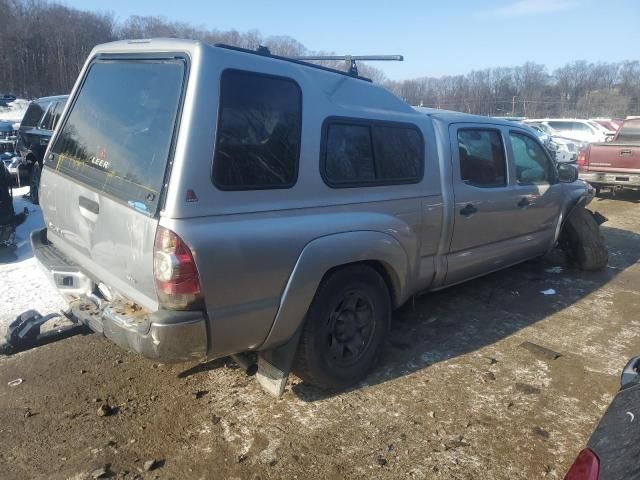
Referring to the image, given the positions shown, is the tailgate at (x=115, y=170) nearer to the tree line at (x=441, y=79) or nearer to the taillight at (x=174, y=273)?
the taillight at (x=174, y=273)

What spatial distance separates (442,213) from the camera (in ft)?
12.8

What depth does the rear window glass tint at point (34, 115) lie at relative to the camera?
34.7 feet

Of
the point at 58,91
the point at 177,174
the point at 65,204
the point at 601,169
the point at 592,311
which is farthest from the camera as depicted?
the point at 58,91

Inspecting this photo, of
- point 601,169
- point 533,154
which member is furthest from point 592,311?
point 601,169

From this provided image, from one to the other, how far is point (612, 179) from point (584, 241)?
627 cm

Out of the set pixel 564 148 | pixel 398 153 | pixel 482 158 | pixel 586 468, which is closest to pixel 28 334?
pixel 398 153

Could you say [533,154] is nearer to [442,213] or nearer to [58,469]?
[442,213]

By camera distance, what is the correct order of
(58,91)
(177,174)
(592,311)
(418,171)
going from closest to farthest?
(177,174)
(418,171)
(592,311)
(58,91)

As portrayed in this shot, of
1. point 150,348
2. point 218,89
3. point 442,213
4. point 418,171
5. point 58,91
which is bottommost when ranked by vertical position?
point 150,348

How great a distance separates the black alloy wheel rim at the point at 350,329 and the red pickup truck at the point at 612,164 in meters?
10.0

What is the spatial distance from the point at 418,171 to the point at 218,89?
5.77 ft

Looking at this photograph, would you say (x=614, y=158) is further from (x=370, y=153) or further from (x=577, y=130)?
(x=577, y=130)

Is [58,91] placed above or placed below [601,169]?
above

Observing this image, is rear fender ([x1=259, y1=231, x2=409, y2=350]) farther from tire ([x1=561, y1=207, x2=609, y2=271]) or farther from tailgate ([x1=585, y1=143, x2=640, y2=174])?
tailgate ([x1=585, y1=143, x2=640, y2=174])
